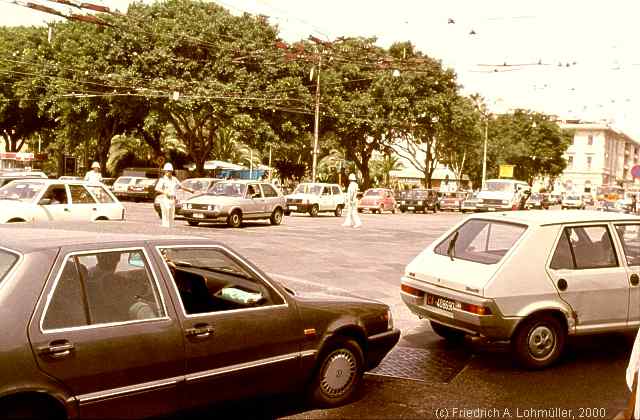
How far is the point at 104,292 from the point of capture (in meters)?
4.23

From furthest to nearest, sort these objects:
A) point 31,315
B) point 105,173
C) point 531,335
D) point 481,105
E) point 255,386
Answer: point 481,105 → point 105,173 → point 531,335 → point 255,386 → point 31,315

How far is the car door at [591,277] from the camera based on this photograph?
677cm

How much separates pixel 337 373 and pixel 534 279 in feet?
7.67

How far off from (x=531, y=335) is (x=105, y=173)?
4607 centimetres

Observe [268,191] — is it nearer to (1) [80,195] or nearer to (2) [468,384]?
(1) [80,195]

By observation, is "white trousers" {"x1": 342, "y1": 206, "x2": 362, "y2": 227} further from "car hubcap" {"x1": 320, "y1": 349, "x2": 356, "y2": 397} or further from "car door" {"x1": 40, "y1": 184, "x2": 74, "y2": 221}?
"car hubcap" {"x1": 320, "y1": 349, "x2": 356, "y2": 397}

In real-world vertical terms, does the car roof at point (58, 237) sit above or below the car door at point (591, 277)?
above

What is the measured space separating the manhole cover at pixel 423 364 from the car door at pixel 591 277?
122cm

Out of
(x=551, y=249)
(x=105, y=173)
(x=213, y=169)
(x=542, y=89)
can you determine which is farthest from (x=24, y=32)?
(x=551, y=249)

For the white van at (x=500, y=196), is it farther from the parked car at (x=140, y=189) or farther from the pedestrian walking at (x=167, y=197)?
the pedestrian walking at (x=167, y=197)

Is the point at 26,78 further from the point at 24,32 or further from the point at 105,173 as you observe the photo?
the point at 105,173

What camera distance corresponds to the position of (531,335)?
6617 millimetres

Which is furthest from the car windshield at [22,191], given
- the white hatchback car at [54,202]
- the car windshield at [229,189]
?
the car windshield at [229,189]

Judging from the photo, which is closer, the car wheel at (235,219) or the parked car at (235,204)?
the parked car at (235,204)
